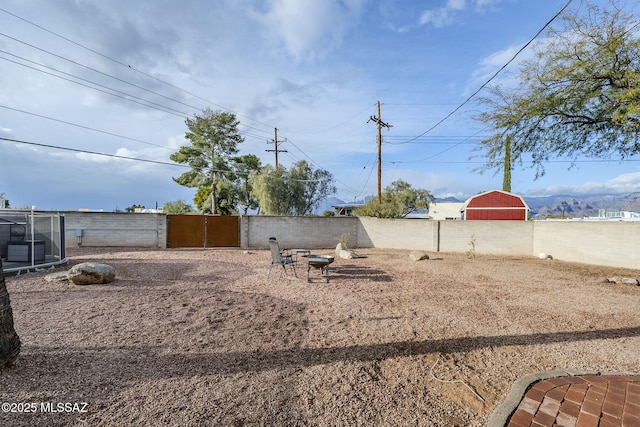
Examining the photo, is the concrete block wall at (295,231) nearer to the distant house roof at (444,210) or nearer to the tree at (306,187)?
the tree at (306,187)

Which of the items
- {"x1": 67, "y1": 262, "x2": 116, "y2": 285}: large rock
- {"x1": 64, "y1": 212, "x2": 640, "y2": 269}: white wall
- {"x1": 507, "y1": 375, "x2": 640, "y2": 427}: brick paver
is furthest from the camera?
{"x1": 64, "y1": 212, "x2": 640, "y2": 269}: white wall

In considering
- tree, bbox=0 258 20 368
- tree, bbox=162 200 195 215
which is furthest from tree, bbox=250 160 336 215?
tree, bbox=0 258 20 368

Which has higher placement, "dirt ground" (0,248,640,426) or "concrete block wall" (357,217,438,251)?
"concrete block wall" (357,217,438,251)

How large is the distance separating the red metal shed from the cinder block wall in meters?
22.3

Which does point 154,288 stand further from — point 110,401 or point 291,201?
point 291,201

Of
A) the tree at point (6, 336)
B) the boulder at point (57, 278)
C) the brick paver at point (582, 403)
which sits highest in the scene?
→ the tree at point (6, 336)

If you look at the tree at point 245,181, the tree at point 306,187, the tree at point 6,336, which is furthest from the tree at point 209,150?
the tree at point 6,336

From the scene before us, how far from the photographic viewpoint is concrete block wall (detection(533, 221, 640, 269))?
31.6ft

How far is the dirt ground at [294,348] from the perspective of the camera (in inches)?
94.5

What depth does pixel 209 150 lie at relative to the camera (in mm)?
26328

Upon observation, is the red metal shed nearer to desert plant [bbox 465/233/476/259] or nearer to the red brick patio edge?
desert plant [bbox 465/233/476/259]

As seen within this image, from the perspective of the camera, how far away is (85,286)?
6.26 m

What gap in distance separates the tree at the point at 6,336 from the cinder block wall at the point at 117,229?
1177 cm

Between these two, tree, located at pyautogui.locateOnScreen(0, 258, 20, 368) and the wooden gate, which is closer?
tree, located at pyautogui.locateOnScreen(0, 258, 20, 368)
